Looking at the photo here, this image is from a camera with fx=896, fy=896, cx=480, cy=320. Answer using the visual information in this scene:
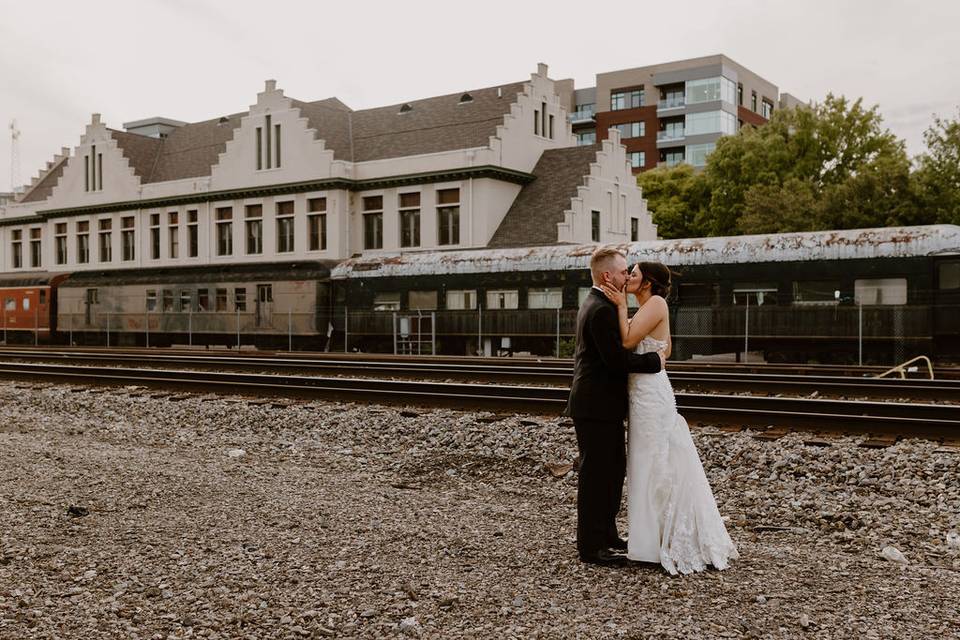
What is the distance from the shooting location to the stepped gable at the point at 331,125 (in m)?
48.1

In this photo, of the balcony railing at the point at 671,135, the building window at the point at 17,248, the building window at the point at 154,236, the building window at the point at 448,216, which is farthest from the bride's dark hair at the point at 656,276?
the balcony railing at the point at 671,135

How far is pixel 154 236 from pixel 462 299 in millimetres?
30019

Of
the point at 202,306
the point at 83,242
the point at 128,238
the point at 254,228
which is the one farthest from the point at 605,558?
the point at 83,242

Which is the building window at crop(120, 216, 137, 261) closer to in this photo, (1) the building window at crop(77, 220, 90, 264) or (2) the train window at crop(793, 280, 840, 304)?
(1) the building window at crop(77, 220, 90, 264)

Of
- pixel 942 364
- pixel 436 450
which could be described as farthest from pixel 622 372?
pixel 942 364

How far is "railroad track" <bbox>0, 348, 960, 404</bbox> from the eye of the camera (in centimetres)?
1570

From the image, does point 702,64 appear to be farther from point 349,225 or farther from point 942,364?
point 942,364

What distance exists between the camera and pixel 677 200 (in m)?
58.2

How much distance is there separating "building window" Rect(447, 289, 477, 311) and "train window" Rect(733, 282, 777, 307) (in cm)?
931

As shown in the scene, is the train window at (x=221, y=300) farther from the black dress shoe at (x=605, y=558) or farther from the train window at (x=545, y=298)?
the black dress shoe at (x=605, y=558)

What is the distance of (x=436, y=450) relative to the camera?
10.9 m

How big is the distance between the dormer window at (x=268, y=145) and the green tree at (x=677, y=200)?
75.4 ft

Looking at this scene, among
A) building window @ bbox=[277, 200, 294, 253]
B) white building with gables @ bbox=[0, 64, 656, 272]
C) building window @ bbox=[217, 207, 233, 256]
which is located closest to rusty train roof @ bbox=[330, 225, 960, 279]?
white building with gables @ bbox=[0, 64, 656, 272]

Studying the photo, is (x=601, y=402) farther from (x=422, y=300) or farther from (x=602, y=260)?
(x=422, y=300)
